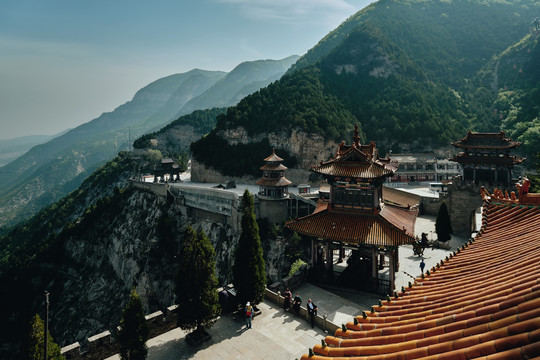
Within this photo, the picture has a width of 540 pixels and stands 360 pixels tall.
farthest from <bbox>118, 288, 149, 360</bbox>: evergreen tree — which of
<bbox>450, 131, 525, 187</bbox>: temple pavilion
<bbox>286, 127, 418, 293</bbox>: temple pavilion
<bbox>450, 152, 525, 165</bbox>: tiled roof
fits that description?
<bbox>450, 152, 525, 165</bbox>: tiled roof

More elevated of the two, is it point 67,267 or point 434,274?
point 434,274

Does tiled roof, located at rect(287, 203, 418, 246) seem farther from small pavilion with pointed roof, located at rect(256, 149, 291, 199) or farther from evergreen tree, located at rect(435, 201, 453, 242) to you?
small pavilion with pointed roof, located at rect(256, 149, 291, 199)

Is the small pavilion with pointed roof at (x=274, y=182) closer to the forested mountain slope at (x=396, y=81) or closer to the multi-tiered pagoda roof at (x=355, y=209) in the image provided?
the forested mountain slope at (x=396, y=81)

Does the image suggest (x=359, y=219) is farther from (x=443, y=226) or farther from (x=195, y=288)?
(x=443, y=226)

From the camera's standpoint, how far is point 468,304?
5.48 metres

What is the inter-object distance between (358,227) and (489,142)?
28.5m

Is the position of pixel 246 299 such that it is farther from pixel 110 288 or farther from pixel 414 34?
pixel 414 34

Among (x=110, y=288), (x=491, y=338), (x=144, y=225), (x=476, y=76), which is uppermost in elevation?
(x=476, y=76)

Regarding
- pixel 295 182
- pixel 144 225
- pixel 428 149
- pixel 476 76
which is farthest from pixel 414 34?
pixel 144 225

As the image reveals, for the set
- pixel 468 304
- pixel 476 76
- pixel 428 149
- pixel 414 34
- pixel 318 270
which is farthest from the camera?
pixel 414 34

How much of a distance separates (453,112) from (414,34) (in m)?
54.0

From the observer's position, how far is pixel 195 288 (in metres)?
16.1

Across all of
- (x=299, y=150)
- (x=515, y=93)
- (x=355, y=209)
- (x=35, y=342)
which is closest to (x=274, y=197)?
(x=299, y=150)

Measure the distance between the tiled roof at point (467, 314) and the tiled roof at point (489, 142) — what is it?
114 ft
